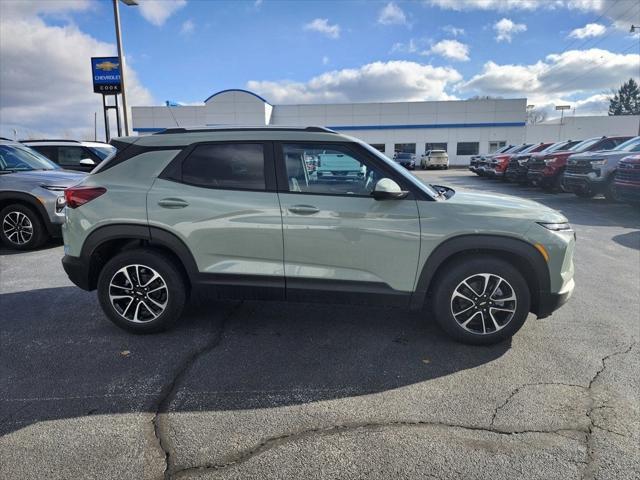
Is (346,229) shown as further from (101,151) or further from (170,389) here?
(101,151)

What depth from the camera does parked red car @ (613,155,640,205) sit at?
9453 mm

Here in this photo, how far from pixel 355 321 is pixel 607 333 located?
2.33 meters

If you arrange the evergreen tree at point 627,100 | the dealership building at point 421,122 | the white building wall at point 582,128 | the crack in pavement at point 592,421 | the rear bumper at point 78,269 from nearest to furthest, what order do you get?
the crack in pavement at point 592,421
the rear bumper at point 78,269
the dealership building at point 421,122
the white building wall at point 582,128
the evergreen tree at point 627,100

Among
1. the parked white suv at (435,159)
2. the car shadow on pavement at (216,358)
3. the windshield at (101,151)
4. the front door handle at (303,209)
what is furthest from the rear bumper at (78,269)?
the parked white suv at (435,159)

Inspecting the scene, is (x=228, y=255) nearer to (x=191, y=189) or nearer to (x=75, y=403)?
(x=191, y=189)

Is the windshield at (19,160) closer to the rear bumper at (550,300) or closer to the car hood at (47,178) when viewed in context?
the car hood at (47,178)

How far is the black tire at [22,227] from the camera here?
7082 mm

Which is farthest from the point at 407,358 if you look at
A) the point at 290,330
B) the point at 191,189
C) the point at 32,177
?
the point at 32,177

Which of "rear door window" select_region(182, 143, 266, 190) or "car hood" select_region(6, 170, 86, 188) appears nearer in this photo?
"rear door window" select_region(182, 143, 266, 190)

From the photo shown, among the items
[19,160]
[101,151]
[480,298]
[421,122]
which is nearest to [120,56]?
[101,151]

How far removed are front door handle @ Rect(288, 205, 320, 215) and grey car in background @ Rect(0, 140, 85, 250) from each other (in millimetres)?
5427

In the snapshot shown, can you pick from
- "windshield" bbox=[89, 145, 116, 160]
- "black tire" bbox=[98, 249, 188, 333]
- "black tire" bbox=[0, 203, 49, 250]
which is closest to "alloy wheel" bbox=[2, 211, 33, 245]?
"black tire" bbox=[0, 203, 49, 250]

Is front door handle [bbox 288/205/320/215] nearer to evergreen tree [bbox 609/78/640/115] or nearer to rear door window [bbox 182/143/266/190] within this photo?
rear door window [bbox 182/143/266/190]

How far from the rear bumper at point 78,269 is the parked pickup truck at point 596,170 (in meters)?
12.1
